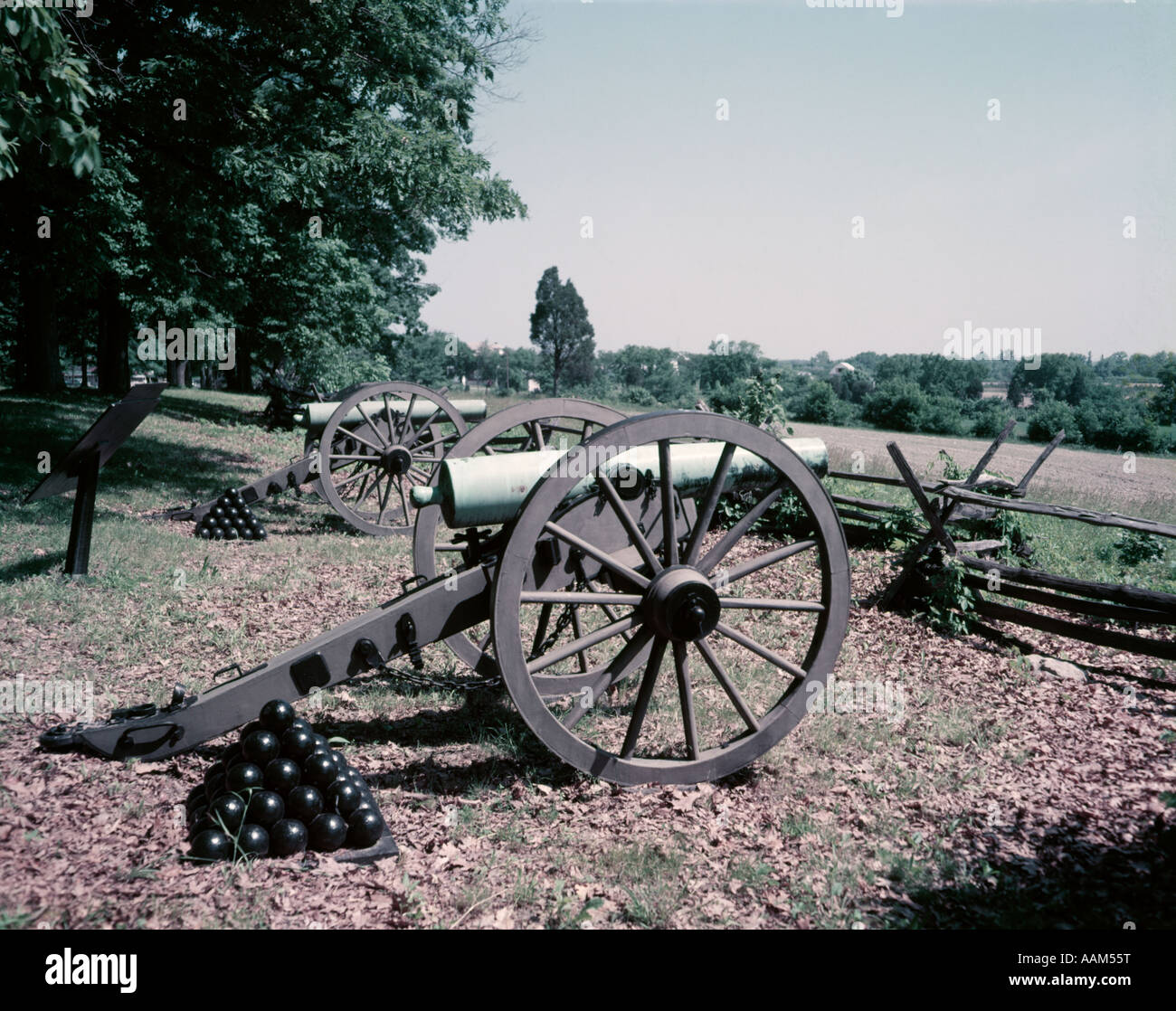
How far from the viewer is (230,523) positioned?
9.16m

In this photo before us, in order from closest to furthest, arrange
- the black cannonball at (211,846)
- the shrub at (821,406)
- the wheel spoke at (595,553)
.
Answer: the black cannonball at (211,846) → the wheel spoke at (595,553) → the shrub at (821,406)

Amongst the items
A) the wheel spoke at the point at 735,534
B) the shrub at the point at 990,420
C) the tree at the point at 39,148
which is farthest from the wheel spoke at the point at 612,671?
the shrub at the point at 990,420

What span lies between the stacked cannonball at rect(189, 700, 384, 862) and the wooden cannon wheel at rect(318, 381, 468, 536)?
6157 mm

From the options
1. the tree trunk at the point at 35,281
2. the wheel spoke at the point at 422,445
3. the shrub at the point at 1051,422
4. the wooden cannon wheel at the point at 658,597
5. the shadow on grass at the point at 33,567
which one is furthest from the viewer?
the shrub at the point at 1051,422

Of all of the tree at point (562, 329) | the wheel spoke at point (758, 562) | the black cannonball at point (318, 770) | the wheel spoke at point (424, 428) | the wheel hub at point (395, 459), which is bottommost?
the black cannonball at point (318, 770)

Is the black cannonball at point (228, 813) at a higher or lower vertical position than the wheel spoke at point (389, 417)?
lower

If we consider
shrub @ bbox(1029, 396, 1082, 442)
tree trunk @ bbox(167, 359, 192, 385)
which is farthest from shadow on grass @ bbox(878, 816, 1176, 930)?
tree trunk @ bbox(167, 359, 192, 385)

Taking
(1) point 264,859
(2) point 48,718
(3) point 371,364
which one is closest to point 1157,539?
(1) point 264,859

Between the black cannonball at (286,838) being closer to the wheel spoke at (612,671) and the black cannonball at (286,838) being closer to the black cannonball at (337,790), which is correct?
the black cannonball at (337,790)

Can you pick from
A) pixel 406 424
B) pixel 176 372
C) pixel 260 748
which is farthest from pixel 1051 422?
pixel 176 372

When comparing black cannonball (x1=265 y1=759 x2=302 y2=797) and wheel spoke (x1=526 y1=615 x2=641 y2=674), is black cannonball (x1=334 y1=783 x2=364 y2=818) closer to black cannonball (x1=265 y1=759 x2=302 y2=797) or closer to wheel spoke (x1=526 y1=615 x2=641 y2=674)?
black cannonball (x1=265 y1=759 x2=302 y2=797)

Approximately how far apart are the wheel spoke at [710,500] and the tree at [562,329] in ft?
235

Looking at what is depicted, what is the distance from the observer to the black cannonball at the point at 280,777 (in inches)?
130
